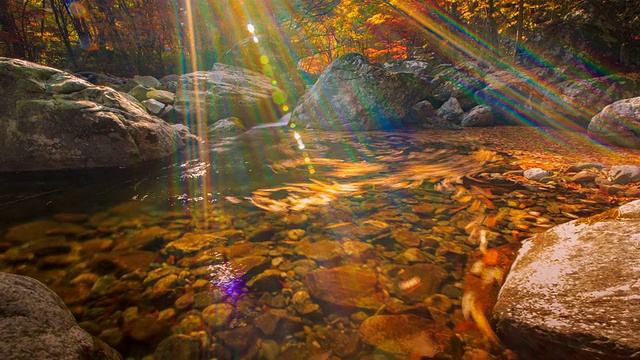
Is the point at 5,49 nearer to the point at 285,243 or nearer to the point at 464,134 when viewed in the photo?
the point at 285,243

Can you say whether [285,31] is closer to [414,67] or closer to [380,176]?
[414,67]

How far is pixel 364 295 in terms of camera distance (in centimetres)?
206

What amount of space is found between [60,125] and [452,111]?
1185 cm

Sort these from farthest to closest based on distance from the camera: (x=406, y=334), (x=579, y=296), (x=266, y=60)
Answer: (x=266, y=60), (x=406, y=334), (x=579, y=296)

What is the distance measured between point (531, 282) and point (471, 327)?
1.64ft

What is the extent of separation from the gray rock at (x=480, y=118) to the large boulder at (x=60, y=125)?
34.3ft

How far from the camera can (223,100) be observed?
11961 mm

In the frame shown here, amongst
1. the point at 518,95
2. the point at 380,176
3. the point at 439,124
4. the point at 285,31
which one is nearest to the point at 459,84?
the point at 518,95

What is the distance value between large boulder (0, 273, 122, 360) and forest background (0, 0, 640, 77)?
485 inches

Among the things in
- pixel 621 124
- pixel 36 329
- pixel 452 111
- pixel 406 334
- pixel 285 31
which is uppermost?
pixel 285 31

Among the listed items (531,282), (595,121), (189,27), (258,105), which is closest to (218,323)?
(531,282)

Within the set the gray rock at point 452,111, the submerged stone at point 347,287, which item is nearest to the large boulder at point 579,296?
the submerged stone at point 347,287

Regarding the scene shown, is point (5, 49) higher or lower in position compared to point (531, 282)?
higher

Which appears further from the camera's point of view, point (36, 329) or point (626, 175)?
point (626, 175)
